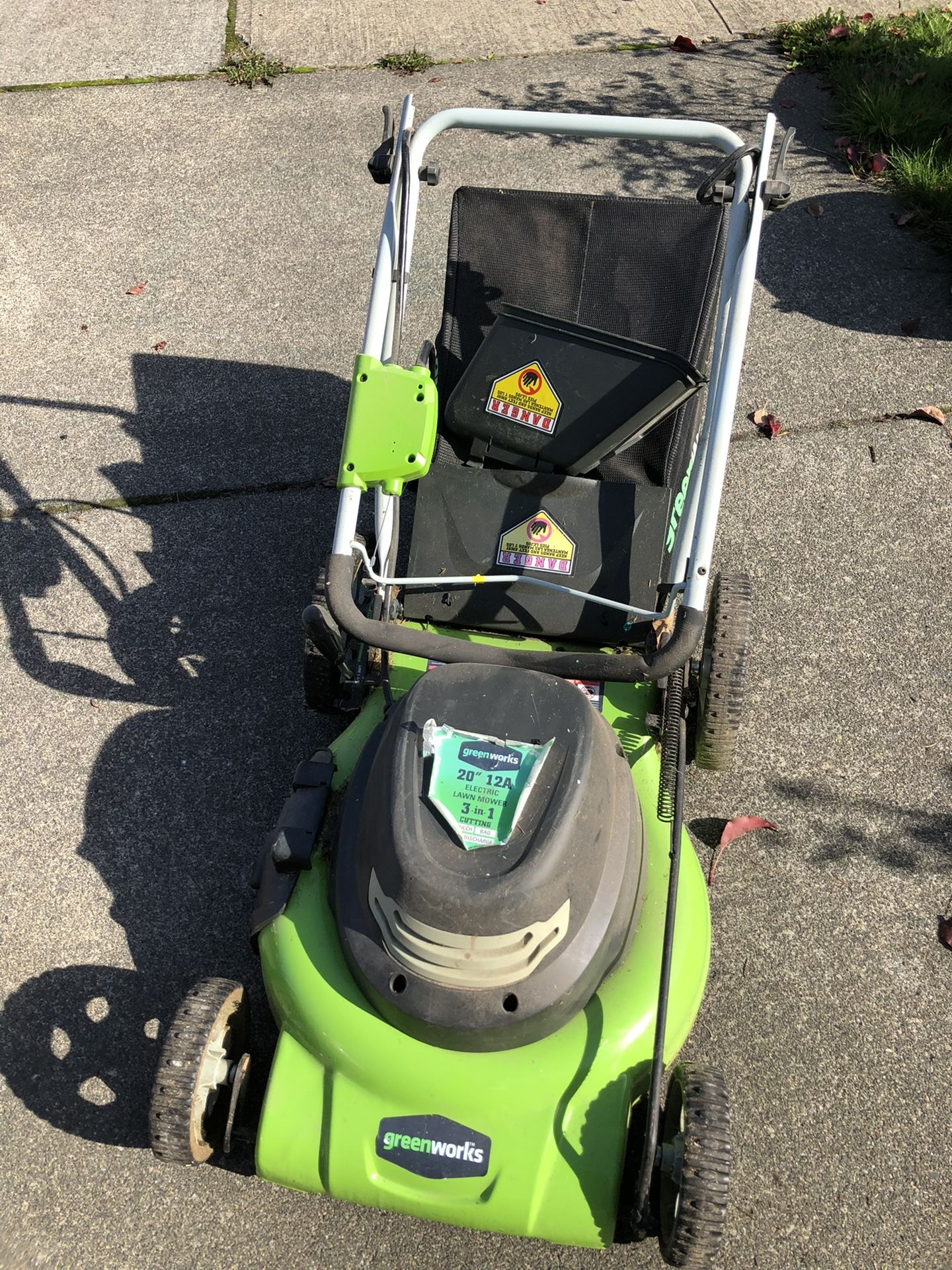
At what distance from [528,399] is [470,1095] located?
1601 mm

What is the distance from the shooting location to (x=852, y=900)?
2.71 m

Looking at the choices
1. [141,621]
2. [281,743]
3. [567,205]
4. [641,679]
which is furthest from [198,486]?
[641,679]

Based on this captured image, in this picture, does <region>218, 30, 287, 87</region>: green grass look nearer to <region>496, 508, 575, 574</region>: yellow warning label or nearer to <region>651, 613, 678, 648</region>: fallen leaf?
<region>496, 508, 575, 574</region>: yellow warning label

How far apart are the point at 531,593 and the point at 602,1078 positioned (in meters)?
1.14

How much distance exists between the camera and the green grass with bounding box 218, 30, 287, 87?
5.23m

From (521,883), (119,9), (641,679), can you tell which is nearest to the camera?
(521,883)

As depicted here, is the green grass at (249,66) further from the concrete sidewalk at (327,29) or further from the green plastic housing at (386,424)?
the green plastic housing at (386,424)

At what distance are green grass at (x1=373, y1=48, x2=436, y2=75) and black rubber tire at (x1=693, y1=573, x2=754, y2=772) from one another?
3.71 meters

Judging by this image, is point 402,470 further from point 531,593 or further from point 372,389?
point 531,593

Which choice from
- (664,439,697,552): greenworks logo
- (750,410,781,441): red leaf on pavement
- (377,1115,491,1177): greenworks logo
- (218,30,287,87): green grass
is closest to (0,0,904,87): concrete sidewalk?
(218,30,287,87): green grass

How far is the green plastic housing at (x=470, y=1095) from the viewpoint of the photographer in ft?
6.28

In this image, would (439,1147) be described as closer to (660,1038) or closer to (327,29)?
(660,1038)

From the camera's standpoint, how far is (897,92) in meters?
4.89

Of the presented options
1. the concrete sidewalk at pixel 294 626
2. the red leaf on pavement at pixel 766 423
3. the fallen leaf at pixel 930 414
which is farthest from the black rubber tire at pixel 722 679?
the fallen leaf at pixel 930 414
